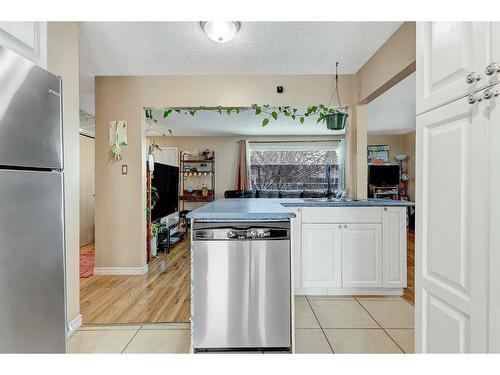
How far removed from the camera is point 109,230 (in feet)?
11.5

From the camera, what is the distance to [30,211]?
1.08 meters

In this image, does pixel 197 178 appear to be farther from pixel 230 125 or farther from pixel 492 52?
pixel 492 52

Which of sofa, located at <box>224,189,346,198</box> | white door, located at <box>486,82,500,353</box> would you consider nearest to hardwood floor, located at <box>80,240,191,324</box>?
white door, located at <box>486,82,500,353</box>

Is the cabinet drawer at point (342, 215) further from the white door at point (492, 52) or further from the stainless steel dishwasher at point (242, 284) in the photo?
the white door at point (492, 52)

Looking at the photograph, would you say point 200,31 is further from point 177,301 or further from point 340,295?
point 340,295

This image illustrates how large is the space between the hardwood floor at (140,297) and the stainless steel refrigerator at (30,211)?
3.83ft

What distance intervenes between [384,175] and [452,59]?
689 cm

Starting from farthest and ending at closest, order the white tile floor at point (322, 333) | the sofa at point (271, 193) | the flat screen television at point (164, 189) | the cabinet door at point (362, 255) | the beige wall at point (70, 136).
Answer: the sofa at point (271, 193)
the flat screen television at point (164, 189)
the cabinet door at point (362, 255)
the beige wall at point (70, 136)
the white tile floor at point (322, 333)

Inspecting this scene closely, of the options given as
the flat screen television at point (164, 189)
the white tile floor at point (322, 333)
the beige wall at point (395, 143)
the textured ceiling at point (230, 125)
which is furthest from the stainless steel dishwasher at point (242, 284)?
the beige wall at point (395, 143)

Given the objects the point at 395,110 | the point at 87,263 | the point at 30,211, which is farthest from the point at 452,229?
the point at 395,110

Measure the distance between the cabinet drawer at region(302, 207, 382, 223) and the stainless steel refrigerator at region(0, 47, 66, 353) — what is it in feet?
6.76

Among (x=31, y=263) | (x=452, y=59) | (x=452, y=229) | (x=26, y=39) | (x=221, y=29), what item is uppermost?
(x=221, y=29)

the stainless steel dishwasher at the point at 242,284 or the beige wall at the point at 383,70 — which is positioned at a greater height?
the beige wall at the point at 383,70

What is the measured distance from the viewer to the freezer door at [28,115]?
973mm
